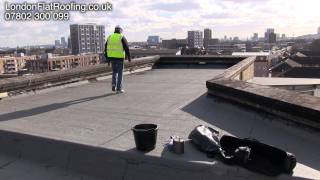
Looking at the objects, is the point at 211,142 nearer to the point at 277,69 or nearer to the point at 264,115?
the point at 264,115

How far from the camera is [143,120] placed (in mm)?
6500

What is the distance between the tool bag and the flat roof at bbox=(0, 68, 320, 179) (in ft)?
0.36

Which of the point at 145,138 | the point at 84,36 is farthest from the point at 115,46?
the point at 84,36

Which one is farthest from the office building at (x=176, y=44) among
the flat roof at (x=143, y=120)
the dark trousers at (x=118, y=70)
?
the flat roof at (x=143, y=120)

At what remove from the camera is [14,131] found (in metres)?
5.89

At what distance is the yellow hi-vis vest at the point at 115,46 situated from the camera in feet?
30.7

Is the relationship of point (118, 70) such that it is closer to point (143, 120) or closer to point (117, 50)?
point (117, 50)

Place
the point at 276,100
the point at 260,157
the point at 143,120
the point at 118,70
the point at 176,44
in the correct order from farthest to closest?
1. the point at 176,44
2. the point at 118,70
3. the point at 143,120
4. the point at 276,100
5. the point at 260,157

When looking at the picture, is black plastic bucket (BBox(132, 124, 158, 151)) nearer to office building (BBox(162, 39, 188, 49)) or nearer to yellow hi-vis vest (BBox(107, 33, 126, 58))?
yellow hi-vis vest (BBox(107, 33, 126, 58))

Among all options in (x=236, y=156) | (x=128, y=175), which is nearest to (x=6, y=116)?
(x=128, y=175)

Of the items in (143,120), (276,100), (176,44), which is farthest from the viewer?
(176,44)

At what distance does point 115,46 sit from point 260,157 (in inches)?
235

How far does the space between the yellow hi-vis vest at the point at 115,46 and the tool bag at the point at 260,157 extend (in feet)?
18.1

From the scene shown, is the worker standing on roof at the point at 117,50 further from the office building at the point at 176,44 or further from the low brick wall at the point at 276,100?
the office building at the point at 176,44
